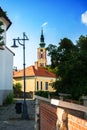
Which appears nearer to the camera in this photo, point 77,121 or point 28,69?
point 77,121

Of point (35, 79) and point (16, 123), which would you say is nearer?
point (16, 123)

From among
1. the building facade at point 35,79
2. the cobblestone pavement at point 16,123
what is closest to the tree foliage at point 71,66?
the cobblestone pavement at point 16,123

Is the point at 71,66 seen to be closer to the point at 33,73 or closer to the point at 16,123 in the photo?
the point at 16,123

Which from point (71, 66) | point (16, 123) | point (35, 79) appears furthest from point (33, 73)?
point (16, 123)

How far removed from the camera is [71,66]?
1192 inches

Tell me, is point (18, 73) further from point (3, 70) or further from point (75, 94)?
point (75, 94)

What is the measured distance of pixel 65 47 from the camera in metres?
35.3

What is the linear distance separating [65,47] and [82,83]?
6967mm

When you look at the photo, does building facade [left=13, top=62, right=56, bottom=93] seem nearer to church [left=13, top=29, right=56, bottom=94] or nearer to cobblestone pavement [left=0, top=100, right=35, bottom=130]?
church [left=13, top=29, right=56, bottom=94]

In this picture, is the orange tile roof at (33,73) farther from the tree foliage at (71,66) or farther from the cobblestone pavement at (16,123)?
the cobblestone pavement at (16,123)

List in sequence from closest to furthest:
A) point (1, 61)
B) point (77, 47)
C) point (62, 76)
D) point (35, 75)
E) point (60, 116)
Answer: point (60, 116) → point (62, 76) → point (77, 47) → point (1, 61) → point (35, 75)

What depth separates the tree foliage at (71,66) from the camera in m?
29.7

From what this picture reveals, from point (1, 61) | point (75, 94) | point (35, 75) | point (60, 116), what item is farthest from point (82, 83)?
point (35, 75)

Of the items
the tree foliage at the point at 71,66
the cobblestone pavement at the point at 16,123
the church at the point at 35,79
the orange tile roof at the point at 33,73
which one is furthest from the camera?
the orange tile roof at the point at 33,73
